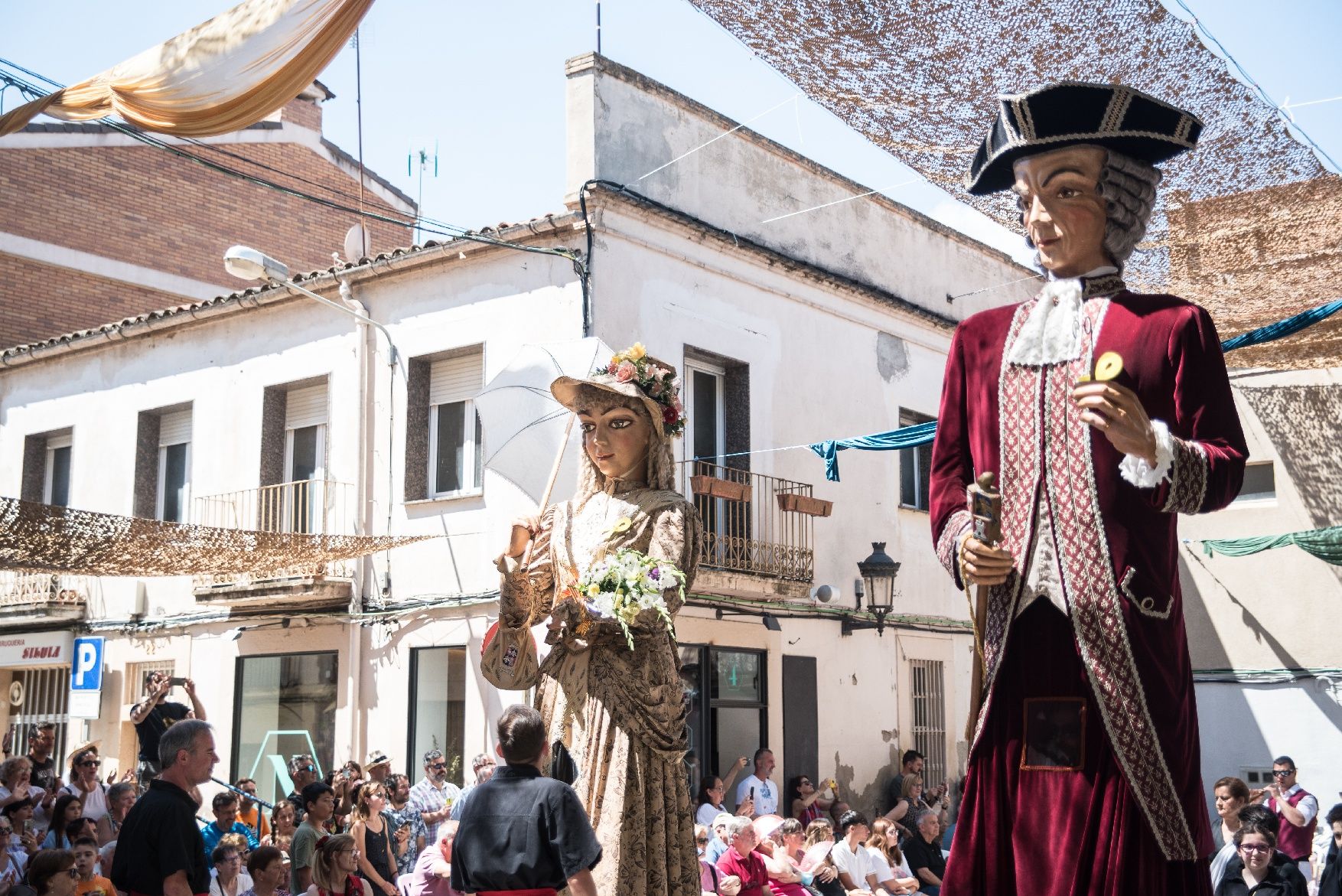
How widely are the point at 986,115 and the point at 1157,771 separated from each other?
4.60 m

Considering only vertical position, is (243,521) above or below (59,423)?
below

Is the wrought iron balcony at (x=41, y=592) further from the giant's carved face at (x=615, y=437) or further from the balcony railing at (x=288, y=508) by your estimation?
the giant's carved face at (x=615, y=437)

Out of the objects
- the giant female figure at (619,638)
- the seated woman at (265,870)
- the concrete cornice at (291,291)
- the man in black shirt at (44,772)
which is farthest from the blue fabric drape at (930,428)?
the man in black shirt at (44,772)

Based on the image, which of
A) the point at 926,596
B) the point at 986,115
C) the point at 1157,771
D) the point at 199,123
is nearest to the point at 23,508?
the point at 199,123

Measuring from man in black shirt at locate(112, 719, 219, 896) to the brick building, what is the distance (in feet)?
50.1

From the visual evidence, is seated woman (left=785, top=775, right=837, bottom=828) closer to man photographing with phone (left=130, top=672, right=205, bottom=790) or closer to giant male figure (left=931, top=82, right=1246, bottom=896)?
man photographing with phone (left=130, top=672, right=205, bottom=790)

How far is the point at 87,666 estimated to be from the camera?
17281 mm

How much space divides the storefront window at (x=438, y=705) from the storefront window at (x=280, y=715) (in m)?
1.08

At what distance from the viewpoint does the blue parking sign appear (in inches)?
675

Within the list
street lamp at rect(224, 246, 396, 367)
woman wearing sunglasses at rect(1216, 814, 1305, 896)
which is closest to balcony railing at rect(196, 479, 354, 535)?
street lamp at rect(224, 246, 396, 367)

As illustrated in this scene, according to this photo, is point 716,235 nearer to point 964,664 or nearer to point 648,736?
point 964,664

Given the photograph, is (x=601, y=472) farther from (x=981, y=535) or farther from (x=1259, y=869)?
(x=1259, y=869)

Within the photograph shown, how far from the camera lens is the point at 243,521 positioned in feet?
53.3

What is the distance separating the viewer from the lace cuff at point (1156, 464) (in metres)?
2.66
